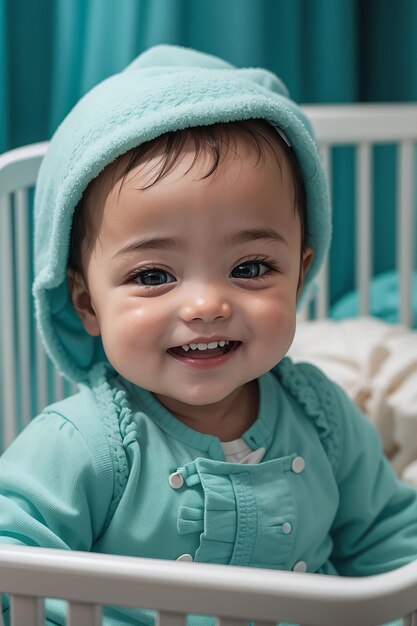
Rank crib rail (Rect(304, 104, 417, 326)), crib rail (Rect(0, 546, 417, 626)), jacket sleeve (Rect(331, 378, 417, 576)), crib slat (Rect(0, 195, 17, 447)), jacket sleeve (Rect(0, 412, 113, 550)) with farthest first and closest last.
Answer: crib rail (Rect(304, 104, 417, 326)) → crib slat (Rect(0, 195, 17, 447)) → jacket sleeve (Rect(331, 378, 417, 576)) → jacket sleeve (Rect(0, 412, 113, 550)) → crib rail (Rect(0, 546, 417, 626))

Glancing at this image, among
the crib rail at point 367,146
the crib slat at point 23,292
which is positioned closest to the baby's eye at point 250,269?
the crib slat at point 23,292

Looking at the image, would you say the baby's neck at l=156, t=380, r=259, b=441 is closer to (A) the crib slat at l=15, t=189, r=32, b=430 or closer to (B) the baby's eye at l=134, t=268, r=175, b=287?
(B) the baby's eye at l=134, t=268, r=175, b=287

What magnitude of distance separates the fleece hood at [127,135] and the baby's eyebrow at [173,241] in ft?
0.26

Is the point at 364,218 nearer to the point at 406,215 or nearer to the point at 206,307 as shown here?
the point at 406,215

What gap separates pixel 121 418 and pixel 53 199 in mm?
232

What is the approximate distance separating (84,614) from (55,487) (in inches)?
8.8

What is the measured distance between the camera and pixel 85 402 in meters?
1.04

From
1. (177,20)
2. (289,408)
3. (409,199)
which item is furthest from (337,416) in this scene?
(177,20)

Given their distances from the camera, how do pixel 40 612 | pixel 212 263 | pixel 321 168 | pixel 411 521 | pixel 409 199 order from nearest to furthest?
pixel 40 612
pixel 212 263
pixel 321 168
pixel 411 521
pixel 409 199

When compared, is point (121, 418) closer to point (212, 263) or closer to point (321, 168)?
point (212, 263)

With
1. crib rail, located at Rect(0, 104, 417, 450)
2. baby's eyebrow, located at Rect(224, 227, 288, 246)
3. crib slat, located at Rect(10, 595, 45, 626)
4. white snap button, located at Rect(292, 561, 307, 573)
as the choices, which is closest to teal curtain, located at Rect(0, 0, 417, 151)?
crib rail, located at Rect(0, 104, 417, 450)

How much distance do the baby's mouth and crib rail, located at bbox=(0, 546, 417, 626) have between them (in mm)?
286

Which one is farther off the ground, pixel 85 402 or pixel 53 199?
pixel 53 199

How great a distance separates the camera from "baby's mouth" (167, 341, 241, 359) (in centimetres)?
99
